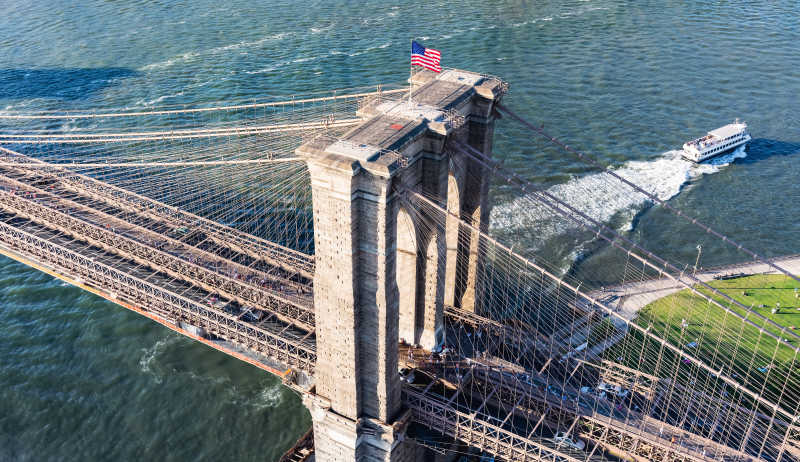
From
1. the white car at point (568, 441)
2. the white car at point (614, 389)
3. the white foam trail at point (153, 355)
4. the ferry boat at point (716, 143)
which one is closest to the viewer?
the white car at point (568, 441)

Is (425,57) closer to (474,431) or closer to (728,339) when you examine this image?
(474,431)

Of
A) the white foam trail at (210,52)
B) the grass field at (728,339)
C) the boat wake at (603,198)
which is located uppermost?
the white foam trail at (210,52)

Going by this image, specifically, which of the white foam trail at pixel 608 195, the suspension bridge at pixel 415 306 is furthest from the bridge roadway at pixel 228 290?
the white foam trail at pixel 608 195

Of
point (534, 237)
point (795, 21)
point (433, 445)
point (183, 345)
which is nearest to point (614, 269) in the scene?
point (534, 237)

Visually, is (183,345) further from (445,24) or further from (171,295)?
(445,24)

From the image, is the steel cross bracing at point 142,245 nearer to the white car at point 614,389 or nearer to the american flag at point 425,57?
the american flag at point 425,57

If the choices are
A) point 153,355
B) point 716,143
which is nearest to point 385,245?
point 153,355
